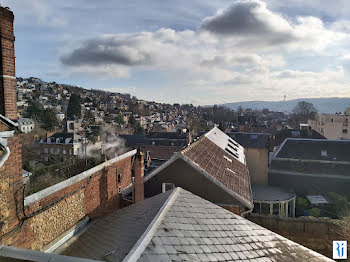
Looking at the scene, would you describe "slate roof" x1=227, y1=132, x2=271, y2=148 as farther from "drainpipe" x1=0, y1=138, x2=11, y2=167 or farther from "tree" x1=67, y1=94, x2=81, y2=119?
"tree" x1=67, y1=94, x2=81, y2=119

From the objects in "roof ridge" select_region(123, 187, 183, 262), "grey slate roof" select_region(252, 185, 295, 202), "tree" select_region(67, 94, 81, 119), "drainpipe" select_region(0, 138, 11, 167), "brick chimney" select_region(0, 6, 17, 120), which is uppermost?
"tree" select_region(67, 94, 81, 119)

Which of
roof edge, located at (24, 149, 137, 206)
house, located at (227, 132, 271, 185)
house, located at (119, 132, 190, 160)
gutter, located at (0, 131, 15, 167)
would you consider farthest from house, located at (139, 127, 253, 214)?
house, located at (119, 132, 190, 160)

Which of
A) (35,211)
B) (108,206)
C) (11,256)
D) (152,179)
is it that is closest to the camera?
(11,256)

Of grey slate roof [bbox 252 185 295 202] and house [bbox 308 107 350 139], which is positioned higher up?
house [bbox 308 107 350 139]

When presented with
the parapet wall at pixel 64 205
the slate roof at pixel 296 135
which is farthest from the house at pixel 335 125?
the parapet wall at pixel 64 205

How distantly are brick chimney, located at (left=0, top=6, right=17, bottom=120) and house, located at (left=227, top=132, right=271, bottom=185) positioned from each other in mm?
22154

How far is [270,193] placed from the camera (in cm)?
2045

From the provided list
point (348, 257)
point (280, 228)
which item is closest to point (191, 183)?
point (280, 228)

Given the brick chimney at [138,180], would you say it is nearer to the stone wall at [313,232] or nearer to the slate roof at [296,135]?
the stone wall at [313,232]

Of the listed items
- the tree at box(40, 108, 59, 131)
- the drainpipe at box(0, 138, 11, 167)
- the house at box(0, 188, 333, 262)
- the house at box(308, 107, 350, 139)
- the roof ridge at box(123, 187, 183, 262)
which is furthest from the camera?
the tree at box(40, 108, 59, 131)

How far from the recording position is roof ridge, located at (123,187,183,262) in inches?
165

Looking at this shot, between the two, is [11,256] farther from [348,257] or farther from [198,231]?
[348,257]

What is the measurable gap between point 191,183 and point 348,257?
7714mm

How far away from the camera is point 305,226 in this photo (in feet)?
38.0
